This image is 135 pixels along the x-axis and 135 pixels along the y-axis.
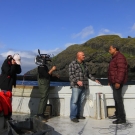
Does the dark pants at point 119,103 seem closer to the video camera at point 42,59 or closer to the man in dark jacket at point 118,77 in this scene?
the man in dark jacket at point 118,77

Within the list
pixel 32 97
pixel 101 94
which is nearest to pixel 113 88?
pixel 101 94

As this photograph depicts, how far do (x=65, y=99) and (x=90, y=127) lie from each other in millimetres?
1271

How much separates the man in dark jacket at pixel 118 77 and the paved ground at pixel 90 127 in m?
0.28

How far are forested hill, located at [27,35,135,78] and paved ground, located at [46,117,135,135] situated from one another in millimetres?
81337

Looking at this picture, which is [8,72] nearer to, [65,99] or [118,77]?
[65,99]

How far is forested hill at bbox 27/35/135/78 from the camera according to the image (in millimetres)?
93375

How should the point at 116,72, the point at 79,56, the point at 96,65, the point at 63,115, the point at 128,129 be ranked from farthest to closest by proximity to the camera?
the point at 96,65, the point at 63,115, the point at 79,56, the point at 116,72, the point at 128,129

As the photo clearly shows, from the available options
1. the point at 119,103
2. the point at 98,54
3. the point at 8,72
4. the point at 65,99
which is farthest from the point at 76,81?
the point at 98,54

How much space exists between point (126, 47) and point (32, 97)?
3811 inches

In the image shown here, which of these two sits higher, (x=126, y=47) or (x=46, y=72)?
(x=126, y=47)

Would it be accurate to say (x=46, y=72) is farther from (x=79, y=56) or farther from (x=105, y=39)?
(x=105, y=39)

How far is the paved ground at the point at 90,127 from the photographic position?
14.3 ft

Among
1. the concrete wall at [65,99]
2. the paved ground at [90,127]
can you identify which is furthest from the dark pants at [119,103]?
the concrete wall at [65,99]

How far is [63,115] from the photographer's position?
5.82 m
